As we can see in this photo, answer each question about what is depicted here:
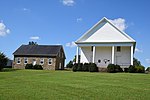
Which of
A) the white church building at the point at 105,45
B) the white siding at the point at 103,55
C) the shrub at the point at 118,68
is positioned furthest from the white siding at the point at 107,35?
the shrub at the point at 118,68

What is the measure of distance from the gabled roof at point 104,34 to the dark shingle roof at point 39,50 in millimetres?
11949

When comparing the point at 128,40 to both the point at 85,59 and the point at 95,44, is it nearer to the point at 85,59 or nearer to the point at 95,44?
the point at 95,44

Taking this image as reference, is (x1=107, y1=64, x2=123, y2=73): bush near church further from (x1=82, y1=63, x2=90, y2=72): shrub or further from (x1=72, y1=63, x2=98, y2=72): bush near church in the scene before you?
(x1=82, y1=63, x2=90, y2=72): shrub

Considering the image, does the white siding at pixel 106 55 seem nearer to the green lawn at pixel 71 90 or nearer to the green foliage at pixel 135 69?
the green foliage at pixel 135 69

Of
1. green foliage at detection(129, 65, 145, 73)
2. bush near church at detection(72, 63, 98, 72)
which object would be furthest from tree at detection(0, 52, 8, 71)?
green foliage at detection(129, 65, 145, 73)

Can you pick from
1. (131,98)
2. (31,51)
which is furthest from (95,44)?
(131,98)

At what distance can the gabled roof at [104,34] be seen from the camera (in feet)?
136

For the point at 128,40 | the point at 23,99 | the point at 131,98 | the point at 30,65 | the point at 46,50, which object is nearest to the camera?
the point at 23,99

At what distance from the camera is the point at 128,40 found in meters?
40.5

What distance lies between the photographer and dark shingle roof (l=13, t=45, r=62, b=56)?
5369 cm

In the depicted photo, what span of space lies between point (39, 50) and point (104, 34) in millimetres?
18422

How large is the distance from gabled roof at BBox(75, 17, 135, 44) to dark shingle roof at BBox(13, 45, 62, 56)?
1195 centimetres

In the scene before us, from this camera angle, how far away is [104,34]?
42.4 m

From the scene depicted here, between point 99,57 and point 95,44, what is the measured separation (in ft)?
10.3
